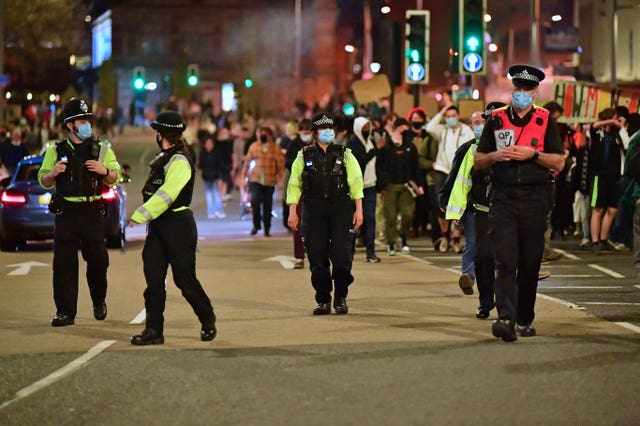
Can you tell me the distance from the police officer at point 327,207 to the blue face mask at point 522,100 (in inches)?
107

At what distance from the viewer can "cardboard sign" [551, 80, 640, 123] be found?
26.4 m

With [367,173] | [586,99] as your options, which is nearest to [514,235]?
[367,173]

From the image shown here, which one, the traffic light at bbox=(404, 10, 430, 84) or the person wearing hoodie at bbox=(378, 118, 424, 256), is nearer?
the person wearing hoodie at bbox=(378, 118, 424, 256)

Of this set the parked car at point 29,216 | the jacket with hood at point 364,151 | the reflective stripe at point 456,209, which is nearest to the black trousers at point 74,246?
the reflective stripe at point 456,209

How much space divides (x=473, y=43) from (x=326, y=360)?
1579 cm

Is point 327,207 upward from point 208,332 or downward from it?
upward

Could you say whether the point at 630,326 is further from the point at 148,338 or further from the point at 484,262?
the point at 148,338

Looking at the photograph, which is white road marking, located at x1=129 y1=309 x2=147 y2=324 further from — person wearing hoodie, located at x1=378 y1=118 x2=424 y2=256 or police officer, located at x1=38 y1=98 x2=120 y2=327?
person wearing hoodie, located at x1=378 y1=118 x2=424 y2=256

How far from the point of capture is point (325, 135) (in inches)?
543

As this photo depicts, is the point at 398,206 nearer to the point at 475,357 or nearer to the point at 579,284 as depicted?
the point at 579,284

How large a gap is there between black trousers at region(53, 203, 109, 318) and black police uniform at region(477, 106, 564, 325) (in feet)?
11.6

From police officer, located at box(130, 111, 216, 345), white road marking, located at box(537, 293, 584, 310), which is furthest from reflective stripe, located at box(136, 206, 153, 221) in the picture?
white road marking, located at box(537, 293, 584, 310)

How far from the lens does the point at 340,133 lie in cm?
1873

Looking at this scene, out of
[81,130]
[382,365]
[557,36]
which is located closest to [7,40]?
[557,36]
